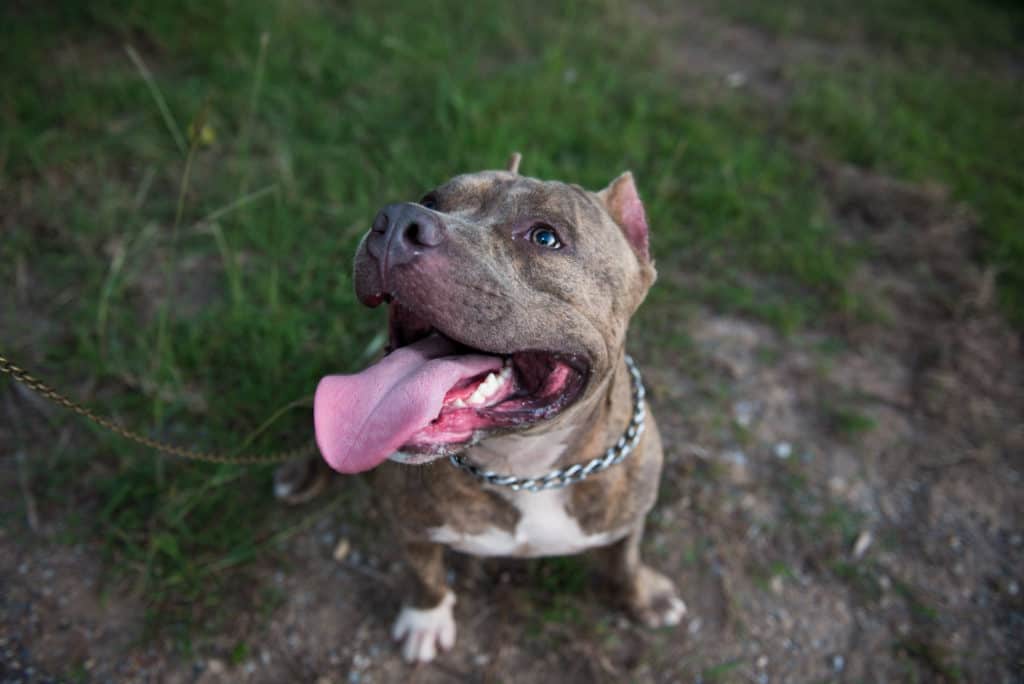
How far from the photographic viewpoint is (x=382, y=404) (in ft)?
6.24

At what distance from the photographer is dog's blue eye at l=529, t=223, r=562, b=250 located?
7.00ft

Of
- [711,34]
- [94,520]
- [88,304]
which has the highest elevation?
[711,34]

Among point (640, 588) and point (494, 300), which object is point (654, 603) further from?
point (494, 300)

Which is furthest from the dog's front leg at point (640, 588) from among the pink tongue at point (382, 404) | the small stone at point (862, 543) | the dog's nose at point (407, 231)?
the dog's nose at point (407, 231)

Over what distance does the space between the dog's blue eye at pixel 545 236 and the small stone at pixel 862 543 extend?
6.79ft

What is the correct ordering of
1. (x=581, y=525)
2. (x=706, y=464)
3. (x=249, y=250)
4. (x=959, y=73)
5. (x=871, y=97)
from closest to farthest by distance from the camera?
(x=581, y=525) → (x=706, y=464) → (x=249, y=250) → (x=871, y=97) → (x=959, y=73)

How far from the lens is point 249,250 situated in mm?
4074

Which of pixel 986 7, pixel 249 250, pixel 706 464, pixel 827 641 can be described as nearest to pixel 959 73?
pixel 986 7

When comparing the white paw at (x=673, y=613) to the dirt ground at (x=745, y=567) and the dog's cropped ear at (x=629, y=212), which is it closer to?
the dirt ground at (x=745, y=567)

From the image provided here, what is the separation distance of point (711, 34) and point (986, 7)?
340 cm

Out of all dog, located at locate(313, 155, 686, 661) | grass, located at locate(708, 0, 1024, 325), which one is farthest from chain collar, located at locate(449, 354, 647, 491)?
grass, located at locate(708, 0, 1024, 325)

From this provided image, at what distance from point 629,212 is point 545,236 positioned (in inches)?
15.3

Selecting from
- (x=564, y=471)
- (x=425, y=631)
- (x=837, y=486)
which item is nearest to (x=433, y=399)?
(x=564, y=471)

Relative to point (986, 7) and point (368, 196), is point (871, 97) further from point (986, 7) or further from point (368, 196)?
point (368, 196)
